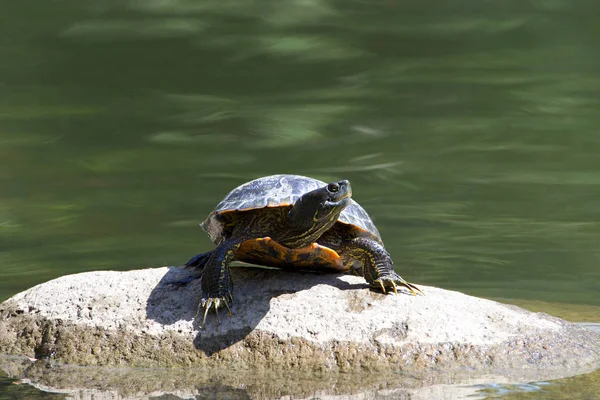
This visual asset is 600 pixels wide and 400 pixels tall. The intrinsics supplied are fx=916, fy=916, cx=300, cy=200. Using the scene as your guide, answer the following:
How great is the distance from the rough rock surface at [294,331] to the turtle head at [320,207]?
299 millimetres

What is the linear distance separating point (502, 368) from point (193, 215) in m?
4.46

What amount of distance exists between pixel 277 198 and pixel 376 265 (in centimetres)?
55

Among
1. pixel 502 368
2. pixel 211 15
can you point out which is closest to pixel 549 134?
pixel 211 15

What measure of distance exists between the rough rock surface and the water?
200 centimetres

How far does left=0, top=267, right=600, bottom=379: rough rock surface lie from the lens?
12.5 ft

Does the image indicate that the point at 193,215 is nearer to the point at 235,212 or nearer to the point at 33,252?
the point at 33,252

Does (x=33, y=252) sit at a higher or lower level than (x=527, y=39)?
lower

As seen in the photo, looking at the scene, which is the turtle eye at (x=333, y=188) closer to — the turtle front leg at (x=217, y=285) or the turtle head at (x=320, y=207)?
the turtle head at (x=320, y=207)

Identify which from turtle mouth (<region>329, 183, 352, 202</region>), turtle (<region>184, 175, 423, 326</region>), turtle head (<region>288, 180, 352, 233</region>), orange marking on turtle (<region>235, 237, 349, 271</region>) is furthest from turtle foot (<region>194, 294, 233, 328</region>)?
turtle mouth (<region>329, 183, 352, 202</region>)

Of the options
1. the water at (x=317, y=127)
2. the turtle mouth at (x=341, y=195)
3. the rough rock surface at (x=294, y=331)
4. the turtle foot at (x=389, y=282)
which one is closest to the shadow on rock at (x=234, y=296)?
the rough rock surface at (x=294, y=331)

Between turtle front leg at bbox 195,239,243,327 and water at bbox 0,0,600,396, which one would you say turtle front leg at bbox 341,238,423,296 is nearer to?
turtle front leg at bbox 195,239,243,327

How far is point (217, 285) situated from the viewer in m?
3.94

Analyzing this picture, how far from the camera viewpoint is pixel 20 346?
4.14 meters

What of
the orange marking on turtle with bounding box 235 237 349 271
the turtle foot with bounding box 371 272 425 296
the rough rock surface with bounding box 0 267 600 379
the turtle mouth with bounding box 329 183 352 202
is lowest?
the rough rock surface with bounding box 0 267 600 379
